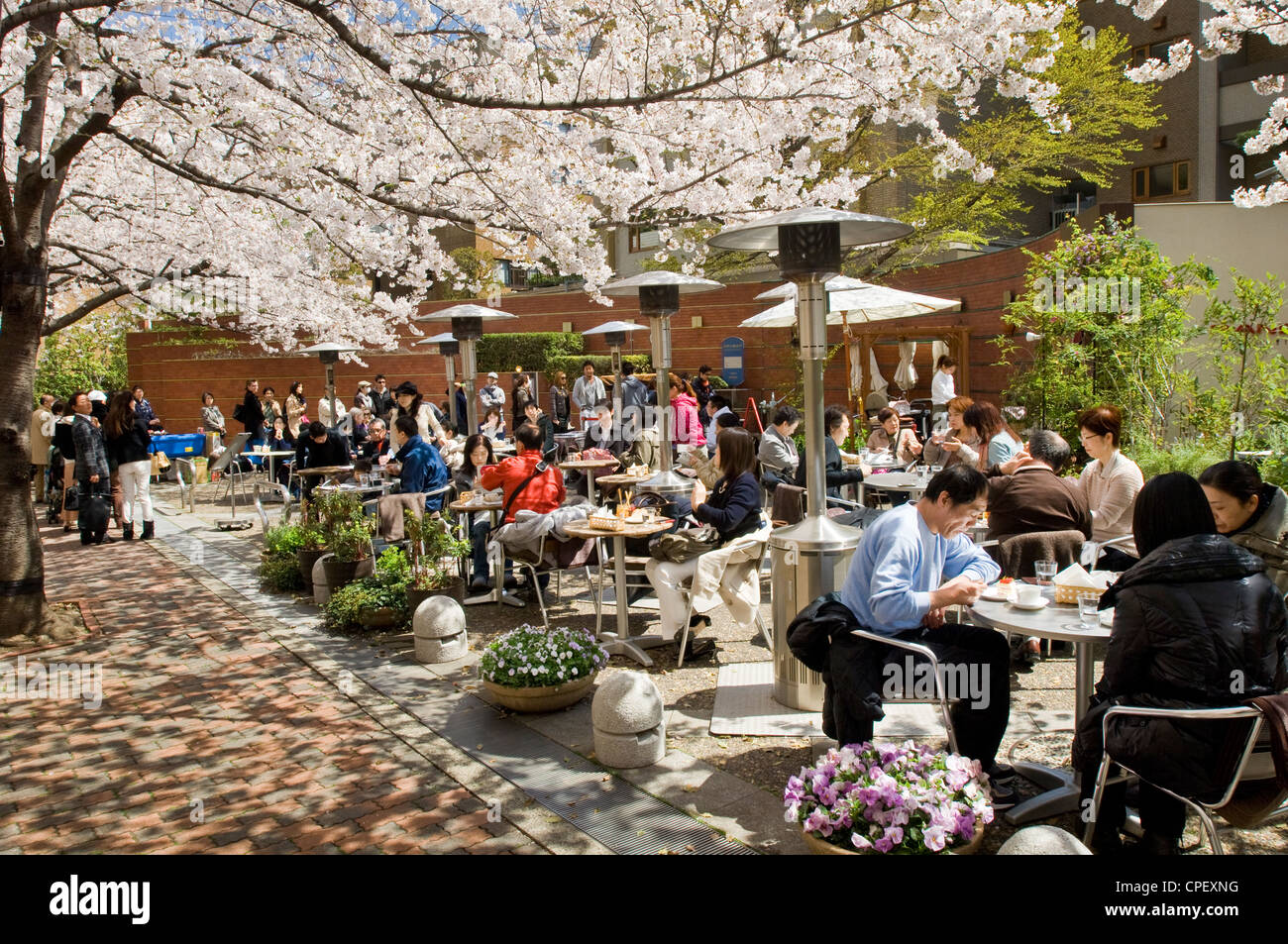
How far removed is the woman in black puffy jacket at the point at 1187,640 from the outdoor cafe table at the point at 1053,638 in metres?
0.33

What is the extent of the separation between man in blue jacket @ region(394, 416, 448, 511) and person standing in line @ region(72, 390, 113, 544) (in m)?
4.84

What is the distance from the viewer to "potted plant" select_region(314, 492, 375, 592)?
7680mm

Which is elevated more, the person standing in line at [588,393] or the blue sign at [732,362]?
the blue sign at [732,362]

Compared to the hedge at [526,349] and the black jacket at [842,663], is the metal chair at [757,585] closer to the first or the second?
the black jacket at [842,663]

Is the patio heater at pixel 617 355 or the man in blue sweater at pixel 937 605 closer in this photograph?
the man in blue sweater at pixel 937 605

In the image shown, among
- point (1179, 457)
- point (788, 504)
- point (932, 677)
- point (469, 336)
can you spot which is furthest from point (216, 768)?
point (1179, 457)

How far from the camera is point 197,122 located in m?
6.29

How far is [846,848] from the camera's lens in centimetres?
298

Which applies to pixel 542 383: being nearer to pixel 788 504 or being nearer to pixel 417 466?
pixel 417 466

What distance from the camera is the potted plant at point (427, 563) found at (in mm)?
6930

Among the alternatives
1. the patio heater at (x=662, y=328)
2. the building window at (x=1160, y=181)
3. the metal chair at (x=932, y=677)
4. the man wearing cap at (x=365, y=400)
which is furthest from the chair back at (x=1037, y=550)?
the building window at (x=1160, y=181)

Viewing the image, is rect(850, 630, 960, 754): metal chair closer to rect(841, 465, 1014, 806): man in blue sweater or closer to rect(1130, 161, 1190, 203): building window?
rect(841, 465, 1014, 806): man in blue sweater

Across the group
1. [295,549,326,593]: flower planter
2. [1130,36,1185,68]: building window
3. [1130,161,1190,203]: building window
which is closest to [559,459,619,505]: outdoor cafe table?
[295,549,326,593]: flower planter

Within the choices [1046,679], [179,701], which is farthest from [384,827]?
[1046,679]
